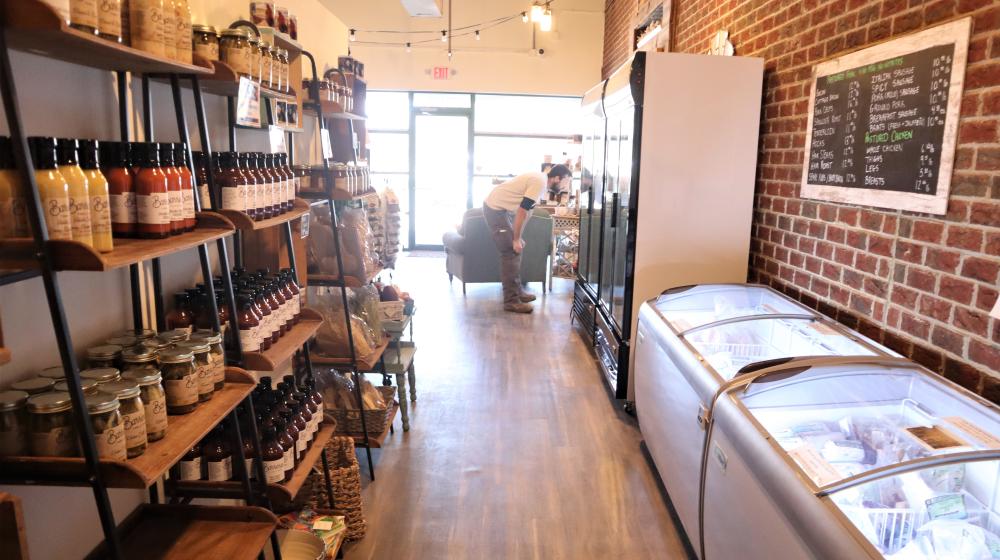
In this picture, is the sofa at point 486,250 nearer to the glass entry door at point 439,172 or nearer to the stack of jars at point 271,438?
the glass entry door at point 439,172

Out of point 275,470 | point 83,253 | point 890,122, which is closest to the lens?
point 83,253

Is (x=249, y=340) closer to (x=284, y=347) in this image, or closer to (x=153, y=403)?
(x=284, y=347)

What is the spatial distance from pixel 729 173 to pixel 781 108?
1.38 ft

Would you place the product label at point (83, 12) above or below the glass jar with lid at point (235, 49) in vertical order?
→ below

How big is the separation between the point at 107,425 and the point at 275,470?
0.91 meters

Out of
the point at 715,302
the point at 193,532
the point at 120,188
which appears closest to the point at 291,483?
the point at 193,532

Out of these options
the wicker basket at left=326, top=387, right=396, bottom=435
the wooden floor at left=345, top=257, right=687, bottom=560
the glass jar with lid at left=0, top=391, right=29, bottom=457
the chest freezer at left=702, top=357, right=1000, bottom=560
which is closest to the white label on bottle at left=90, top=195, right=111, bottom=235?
the glass jar with lid at left=0, top=391, right=29, bottom=457

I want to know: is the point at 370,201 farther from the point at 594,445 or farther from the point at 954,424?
the point at 954,424

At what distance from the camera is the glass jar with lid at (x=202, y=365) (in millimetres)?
1768

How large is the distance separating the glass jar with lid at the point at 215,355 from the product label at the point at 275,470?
0.42 m

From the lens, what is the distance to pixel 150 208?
154cm

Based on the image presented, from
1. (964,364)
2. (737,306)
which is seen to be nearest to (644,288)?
(737,306)

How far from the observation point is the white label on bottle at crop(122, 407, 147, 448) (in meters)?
1.45

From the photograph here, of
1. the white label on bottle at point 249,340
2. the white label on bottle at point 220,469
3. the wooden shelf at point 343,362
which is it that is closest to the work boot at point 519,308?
the wooden shelf at point 343,362
